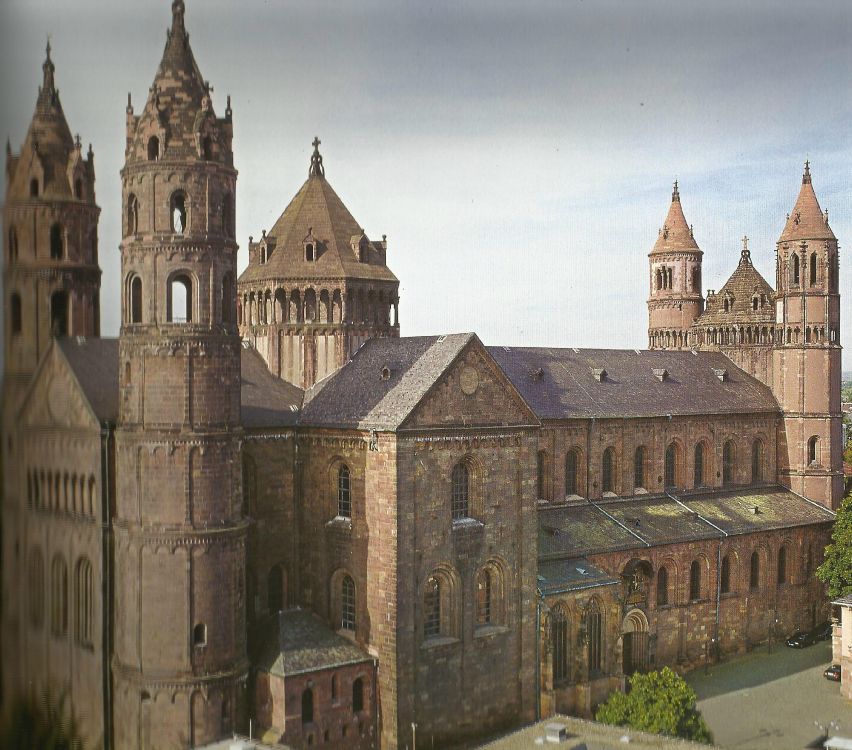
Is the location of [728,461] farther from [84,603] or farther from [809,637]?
[84,603]

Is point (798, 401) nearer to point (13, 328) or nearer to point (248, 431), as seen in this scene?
point (248, 431)

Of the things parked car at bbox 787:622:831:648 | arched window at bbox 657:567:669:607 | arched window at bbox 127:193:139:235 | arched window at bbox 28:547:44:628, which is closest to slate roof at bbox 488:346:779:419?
arched window at bbox 657:567:669:607

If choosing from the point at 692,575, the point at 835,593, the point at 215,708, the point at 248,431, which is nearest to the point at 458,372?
the point at 248,431

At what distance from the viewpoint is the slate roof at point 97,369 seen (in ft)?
157

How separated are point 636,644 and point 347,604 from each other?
75.4 feet

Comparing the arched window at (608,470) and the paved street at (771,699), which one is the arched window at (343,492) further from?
the arched window at (608,470)

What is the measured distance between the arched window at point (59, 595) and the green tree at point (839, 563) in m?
54.5

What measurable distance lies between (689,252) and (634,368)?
30.1 m

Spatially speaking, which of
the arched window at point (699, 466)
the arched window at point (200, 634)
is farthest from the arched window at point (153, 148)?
the arched window at point (699, 466)

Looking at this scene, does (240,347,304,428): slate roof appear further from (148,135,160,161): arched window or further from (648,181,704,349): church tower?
(648,181,704,349): church tower

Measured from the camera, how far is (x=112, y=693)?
154 ft

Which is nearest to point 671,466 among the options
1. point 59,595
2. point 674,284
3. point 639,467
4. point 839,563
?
point 639,467

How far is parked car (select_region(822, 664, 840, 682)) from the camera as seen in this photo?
65394mm

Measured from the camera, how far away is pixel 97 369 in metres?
48.9
